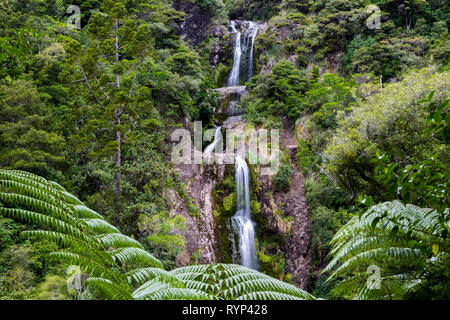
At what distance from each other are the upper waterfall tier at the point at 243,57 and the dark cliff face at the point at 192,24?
294 centimetres

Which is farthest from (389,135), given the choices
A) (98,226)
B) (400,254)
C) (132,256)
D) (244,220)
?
(98,226)

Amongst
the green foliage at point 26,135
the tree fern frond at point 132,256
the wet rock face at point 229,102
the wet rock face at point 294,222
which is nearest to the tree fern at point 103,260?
the tree fern frond at point 132,256

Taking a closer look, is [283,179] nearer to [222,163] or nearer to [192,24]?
[222,163]

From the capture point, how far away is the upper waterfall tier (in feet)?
74.0

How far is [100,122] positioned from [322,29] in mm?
18037

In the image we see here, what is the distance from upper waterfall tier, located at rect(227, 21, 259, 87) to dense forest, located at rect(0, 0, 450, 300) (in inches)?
5.4

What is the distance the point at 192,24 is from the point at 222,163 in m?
15.9

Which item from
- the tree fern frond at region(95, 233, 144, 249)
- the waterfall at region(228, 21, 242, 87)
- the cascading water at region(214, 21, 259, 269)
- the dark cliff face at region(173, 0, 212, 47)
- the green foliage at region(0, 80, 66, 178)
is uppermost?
the dark cliff face at region(173, 0, 212, 47)

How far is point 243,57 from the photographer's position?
23141 mm

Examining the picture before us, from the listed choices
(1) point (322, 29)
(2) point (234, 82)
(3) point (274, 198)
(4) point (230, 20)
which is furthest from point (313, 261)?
(4) point (230, 20)

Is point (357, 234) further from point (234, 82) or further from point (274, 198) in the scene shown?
point (234, 82)

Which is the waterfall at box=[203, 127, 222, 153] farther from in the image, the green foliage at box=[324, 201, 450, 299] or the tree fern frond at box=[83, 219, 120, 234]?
the green foliage at box=[324, 201, 450, 299]

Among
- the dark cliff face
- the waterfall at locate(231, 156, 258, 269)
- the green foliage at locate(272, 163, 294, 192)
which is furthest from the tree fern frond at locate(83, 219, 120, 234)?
the dark cliff face
